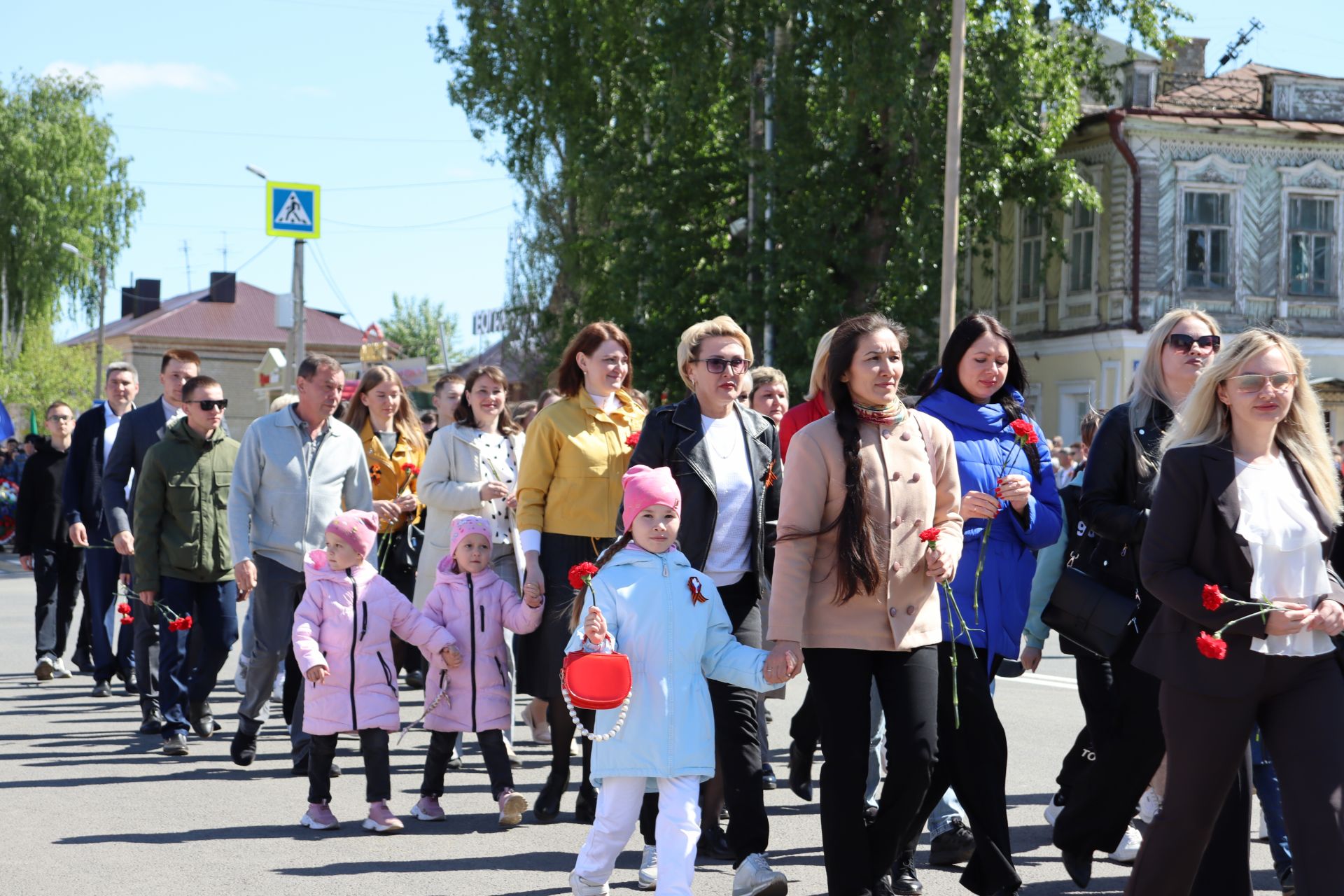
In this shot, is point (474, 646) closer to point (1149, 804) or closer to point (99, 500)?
point (1149, 804)

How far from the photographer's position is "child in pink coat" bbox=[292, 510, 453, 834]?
7.23 m

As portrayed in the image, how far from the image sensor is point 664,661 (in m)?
5.55

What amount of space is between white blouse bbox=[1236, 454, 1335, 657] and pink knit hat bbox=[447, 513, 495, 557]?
377 centimetres

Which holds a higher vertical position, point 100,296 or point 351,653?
point 100,296

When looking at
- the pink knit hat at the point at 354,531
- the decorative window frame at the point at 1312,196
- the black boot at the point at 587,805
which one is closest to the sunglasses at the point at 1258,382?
the black boot at the point at 587,805

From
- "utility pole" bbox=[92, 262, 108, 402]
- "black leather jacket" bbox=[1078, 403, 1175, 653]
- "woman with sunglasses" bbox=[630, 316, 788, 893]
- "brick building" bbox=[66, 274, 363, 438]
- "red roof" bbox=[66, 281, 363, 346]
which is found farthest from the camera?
"red roof" bbox=[66, 281, 363, 346]

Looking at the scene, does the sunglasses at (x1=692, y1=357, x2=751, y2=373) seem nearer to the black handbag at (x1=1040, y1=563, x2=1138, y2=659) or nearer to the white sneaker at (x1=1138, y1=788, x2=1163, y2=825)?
the black handbag at (x1=1040, y1=563, x2=1138, y2=659)

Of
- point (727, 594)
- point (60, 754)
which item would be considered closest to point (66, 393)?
point (60, 754)

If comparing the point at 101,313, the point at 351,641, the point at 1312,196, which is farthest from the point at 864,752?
the point at 101,313

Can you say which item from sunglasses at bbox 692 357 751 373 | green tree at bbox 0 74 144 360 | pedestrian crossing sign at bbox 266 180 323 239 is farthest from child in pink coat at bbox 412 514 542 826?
green tree at bbox 0 74 144 360

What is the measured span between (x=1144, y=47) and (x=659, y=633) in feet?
87.4

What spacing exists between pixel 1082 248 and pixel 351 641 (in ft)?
91.6

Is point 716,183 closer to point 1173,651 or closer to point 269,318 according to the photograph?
point 1173,651

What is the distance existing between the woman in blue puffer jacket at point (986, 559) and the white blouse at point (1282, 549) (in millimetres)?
1175
